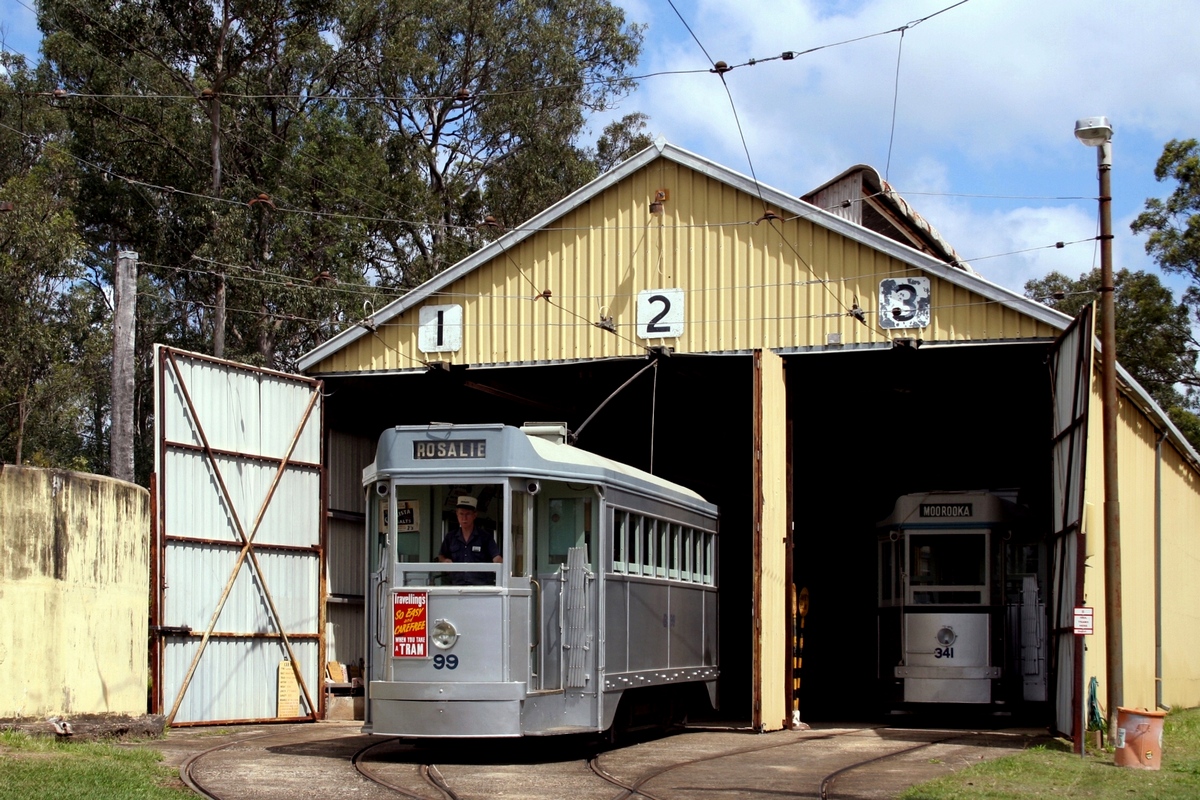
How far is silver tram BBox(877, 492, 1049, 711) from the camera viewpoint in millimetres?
20094

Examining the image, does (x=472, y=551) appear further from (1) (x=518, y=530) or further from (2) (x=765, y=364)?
(2) (x=765, y=364)

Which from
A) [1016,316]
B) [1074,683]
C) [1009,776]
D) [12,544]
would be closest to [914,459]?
[1016,316]

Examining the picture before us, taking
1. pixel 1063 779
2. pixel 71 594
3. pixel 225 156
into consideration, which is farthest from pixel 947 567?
pixel 225 156

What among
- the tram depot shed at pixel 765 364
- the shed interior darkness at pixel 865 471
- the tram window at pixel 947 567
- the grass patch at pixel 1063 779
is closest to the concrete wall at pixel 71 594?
the tram depot shed at pixel 765 364

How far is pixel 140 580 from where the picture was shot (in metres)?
16.2

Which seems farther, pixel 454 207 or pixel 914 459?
pixel 454 207

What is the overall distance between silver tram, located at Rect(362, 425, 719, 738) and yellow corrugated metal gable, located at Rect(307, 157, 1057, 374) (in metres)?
5.12

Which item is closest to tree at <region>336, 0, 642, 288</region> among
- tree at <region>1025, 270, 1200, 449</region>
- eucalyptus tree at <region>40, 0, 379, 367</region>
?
eucalyptus tree at <region>40, 0, 379, 367</region>

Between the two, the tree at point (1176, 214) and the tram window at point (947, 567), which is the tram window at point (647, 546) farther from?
the tree at point (1176, 214)

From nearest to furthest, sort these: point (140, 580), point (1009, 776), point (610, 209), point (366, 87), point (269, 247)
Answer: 1. point (1009, 776)
2. point (140, 580)
3. point (610, 209)
4. point (269, 247)
5. point (366, 87)

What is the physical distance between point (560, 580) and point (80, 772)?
434 cm

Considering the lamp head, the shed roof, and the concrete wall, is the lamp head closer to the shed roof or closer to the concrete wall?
the shed roof

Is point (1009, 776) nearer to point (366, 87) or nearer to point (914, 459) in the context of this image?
point (914, 459)

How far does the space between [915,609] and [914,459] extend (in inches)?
379
